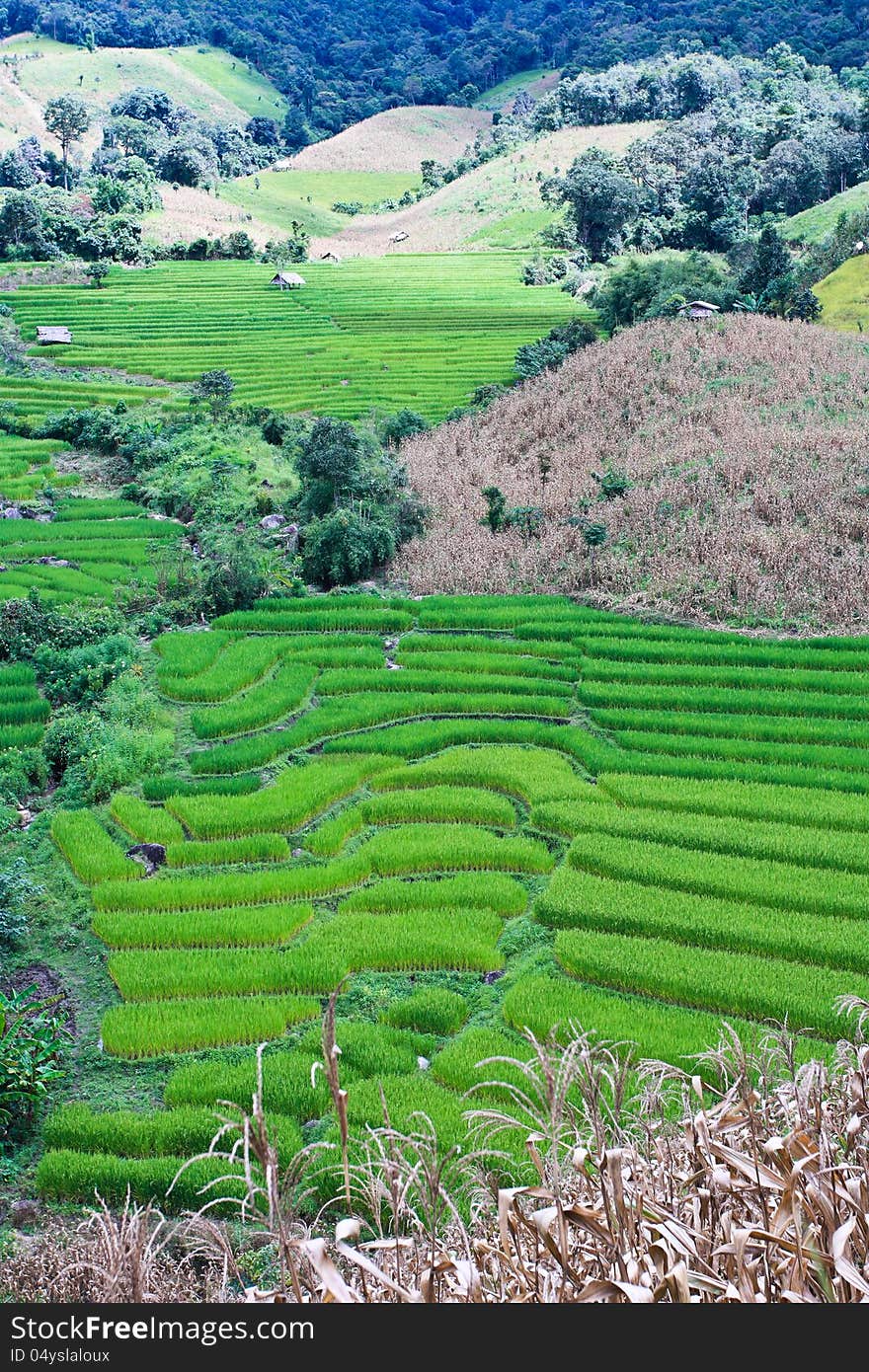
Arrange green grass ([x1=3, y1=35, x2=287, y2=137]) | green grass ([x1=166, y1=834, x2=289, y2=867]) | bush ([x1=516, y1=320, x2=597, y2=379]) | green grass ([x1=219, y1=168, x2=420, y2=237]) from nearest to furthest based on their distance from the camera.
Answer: green grass ([x1=166, y1=834, x2=289, y2=867]), bush ([x1=516, y1=320, x2=597, y2=379]), green grass ([x1=219, y1=168, x2=420, y2=237]), green grass ([x1=3, y1=35, x2=287, y2=137])

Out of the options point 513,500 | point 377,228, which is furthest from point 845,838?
point 377,228

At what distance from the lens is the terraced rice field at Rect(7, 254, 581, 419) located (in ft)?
121

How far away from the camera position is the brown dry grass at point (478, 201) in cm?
6762

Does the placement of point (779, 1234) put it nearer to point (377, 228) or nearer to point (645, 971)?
point (645, 971)

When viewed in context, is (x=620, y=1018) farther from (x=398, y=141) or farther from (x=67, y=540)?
(x=398, y=141)

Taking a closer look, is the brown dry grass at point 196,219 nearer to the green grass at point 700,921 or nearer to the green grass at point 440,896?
the green grass at point 440,896

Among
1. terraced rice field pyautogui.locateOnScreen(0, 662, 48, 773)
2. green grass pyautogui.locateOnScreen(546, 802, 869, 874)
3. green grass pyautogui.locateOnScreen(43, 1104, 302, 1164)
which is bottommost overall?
green grass pyautogui.locateOnScreen(43, 1104, 302, 1164)

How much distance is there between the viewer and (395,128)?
103750 mm

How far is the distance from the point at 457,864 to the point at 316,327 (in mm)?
36457

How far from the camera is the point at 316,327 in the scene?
4462cm

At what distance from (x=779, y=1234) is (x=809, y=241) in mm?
53949

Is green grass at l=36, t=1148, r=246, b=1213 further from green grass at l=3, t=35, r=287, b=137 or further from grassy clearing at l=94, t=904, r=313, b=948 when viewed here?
green grass at l=3, t=35, r=287, b=137

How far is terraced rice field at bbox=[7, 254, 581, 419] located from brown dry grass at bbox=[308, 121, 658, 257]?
43.1ft

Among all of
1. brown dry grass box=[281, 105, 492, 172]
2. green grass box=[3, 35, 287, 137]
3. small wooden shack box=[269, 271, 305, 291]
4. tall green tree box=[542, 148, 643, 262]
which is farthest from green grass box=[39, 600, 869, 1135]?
green grass box=[3, 35, 287, 137]
